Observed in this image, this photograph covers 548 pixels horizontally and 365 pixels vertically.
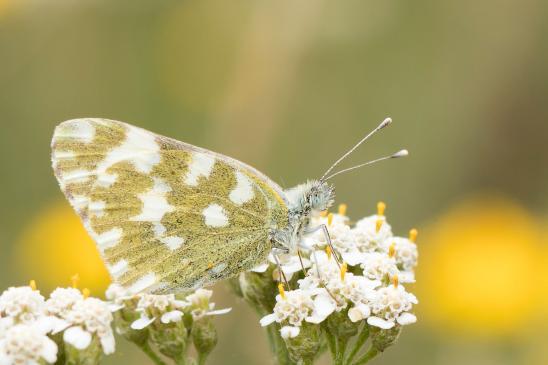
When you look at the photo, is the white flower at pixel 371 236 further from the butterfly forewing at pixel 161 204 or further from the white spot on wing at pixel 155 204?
the white spot on wing at pixel 155 204

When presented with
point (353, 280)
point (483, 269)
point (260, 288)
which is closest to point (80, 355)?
point (260, 288)

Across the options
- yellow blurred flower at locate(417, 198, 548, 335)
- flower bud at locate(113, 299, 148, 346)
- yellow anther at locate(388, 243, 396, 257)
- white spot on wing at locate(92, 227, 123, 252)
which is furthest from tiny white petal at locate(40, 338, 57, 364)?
yellow blurred flower at locate(417, 198, 548, 335)

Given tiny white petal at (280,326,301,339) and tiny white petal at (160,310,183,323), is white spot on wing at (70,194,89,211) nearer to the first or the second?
tiny white petal at (160,310,183,323)

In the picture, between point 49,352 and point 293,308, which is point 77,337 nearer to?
point 49,352

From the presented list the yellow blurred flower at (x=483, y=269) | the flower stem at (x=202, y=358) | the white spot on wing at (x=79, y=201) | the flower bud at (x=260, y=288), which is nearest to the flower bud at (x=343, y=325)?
the flower bud at (x=260, y=288)

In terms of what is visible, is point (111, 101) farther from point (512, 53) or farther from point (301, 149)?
point (512, 53)

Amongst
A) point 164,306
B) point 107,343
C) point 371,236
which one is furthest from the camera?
point 371,236

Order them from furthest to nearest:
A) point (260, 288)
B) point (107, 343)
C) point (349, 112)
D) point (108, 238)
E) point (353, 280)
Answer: point (349, 112) → point (260, 288) → point (108, 238) → point (353, 280) → point (107, 343)
